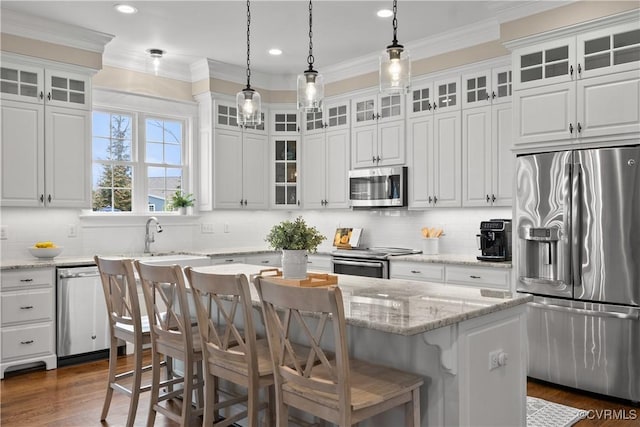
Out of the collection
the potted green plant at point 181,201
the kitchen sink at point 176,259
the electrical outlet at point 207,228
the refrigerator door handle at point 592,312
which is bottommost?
the refrigerator door handle at point 592,312

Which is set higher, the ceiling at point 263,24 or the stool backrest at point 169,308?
the ceiling at point 263,24

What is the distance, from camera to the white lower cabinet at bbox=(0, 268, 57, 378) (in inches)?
166

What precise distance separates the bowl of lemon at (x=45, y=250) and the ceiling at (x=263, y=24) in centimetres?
201

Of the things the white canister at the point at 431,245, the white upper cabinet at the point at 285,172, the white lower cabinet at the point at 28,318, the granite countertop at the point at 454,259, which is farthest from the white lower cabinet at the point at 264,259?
the white lower cabinet at the point at 28,318

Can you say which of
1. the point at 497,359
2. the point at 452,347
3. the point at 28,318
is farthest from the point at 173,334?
the point at 28,318

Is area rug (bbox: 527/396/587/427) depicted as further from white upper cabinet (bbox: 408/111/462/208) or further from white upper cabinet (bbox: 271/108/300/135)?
white upper cabinet (bbox: 271/108/300/135)

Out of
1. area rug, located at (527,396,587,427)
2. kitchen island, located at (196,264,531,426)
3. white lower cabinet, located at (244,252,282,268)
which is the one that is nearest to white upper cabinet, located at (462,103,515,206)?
area rug, located at (527,396,587,427)

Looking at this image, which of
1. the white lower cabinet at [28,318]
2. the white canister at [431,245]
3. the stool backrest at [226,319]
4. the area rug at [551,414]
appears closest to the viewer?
the stool backrest at [226,319]

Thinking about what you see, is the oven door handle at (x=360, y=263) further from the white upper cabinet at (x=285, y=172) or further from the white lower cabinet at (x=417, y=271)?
the white upper cabinet at (x=285, y=172)

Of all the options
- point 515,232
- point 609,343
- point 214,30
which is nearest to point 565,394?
point 609,343

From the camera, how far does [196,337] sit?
295cm

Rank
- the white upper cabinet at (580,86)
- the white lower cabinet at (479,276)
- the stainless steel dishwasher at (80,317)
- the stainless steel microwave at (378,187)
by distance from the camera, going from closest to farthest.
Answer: the white upper cabinet at (580,86) → the white lower cabinet at (479,276) → the stainless steel dishwasher at (80,317) → the stainless steel microwave at (378,187)

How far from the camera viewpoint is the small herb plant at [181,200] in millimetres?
6020

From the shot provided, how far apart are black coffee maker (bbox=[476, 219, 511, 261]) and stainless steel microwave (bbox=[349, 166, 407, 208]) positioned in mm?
1090
